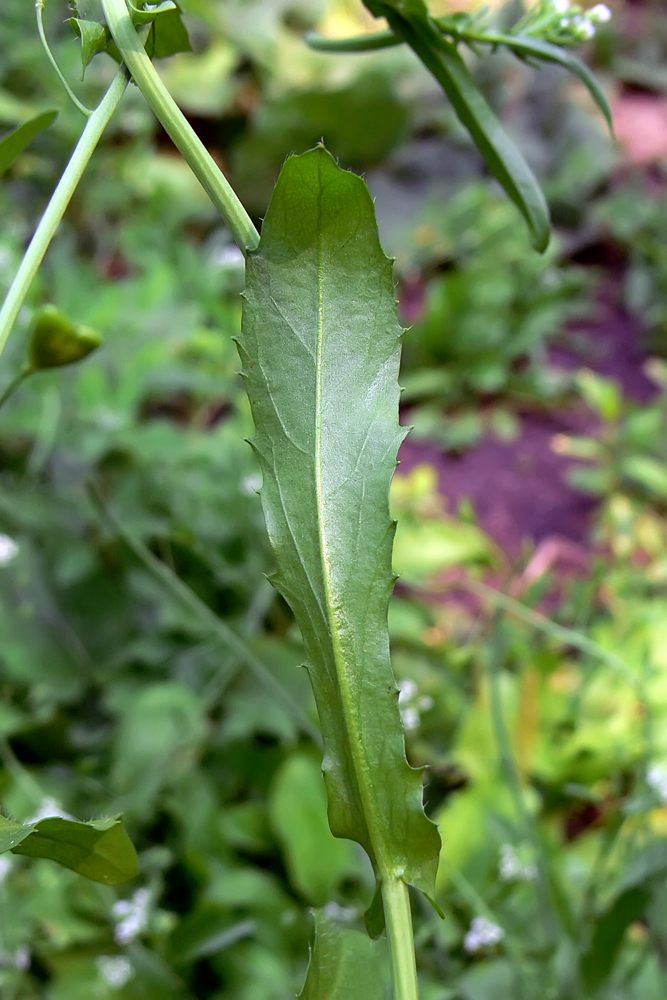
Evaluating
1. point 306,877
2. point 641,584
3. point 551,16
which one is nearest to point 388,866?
point 551,16

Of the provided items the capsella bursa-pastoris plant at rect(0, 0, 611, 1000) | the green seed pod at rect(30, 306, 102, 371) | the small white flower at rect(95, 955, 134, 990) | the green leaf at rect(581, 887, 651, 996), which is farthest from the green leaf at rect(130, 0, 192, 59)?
the small white flower at rect(95, 955, 134, 990)

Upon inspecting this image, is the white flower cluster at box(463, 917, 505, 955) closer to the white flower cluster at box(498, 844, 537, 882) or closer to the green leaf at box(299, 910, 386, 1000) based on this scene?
the white flower cluster at box(498, 844, 537, 882)

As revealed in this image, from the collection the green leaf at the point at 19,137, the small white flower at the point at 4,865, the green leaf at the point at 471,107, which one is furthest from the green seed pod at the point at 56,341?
the small white flower at the point at 4,865

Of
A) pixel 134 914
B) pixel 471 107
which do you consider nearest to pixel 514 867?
pixel 134 914

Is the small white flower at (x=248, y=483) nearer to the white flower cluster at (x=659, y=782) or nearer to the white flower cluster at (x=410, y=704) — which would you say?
the white flower cluster at (x=410, y=704)

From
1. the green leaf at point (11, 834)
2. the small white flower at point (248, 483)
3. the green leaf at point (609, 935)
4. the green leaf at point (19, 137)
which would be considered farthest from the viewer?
the small white flower at point (248, 483)

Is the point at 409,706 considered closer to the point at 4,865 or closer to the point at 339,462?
the point at 4,865
